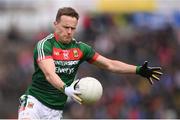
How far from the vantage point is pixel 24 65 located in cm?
2145

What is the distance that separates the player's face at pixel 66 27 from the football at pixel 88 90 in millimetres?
770

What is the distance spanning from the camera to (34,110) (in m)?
11.6

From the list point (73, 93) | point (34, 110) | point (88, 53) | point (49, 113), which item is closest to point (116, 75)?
point (88, 53)

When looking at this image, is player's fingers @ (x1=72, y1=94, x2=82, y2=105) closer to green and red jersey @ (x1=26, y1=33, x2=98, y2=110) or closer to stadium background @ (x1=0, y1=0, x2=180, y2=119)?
green and red jersey @ (x1=26, y1=33, x2=98, y2=110)

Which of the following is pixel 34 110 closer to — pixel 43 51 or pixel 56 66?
pixel 56 66

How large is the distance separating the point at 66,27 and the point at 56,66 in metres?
0.58

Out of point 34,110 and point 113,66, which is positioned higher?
point 113,66

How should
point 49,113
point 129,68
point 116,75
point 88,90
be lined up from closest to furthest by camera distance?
point 88,90 → point 49,113 → point 129,68 → point 116,75

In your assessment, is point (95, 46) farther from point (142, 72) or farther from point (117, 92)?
point (142, 72)

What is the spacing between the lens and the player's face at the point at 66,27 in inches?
446

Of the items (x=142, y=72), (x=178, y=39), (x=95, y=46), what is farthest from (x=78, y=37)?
(x=142, y=72)

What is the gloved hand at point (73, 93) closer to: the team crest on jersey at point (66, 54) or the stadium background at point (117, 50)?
the team crest on jersey at point (66, 54)

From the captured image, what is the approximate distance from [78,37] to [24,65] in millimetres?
2176

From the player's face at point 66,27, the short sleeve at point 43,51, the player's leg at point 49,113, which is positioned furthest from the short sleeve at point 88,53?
the player's leg at point 49,113
